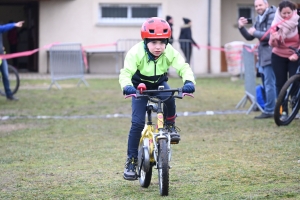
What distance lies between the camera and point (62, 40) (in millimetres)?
27109

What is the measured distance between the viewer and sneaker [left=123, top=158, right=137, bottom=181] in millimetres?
7117

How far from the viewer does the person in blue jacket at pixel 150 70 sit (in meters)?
6.70

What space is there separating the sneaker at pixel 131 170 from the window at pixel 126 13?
67.2 feet

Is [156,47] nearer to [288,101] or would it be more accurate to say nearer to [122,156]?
[122,156]

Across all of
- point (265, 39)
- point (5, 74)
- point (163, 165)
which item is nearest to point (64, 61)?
point (5, 74)

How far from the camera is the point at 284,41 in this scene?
1139 cm

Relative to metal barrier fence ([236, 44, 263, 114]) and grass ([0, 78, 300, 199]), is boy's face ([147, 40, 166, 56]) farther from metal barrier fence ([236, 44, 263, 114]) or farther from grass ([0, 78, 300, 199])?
metal barrier fence ([236, 44, 263, 114])

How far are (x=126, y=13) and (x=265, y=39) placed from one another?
52.1 feet

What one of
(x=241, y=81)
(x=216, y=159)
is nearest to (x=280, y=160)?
(x=216, y=159)

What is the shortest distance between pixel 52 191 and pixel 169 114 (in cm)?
136

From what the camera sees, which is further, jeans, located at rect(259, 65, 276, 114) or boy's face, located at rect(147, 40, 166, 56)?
jeans, located at rect(259, 65, 276, 114)

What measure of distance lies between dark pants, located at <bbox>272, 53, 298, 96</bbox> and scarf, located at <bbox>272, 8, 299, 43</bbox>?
1.46 ft

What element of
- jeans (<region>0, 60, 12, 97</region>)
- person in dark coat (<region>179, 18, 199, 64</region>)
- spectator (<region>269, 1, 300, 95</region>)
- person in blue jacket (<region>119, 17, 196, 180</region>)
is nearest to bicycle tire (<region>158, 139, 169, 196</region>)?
person in blue jacket (<region>119, 17, 196, 180</region>)

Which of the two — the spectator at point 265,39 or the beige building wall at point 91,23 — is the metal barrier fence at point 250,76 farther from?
the beige building wall at point 91,23
